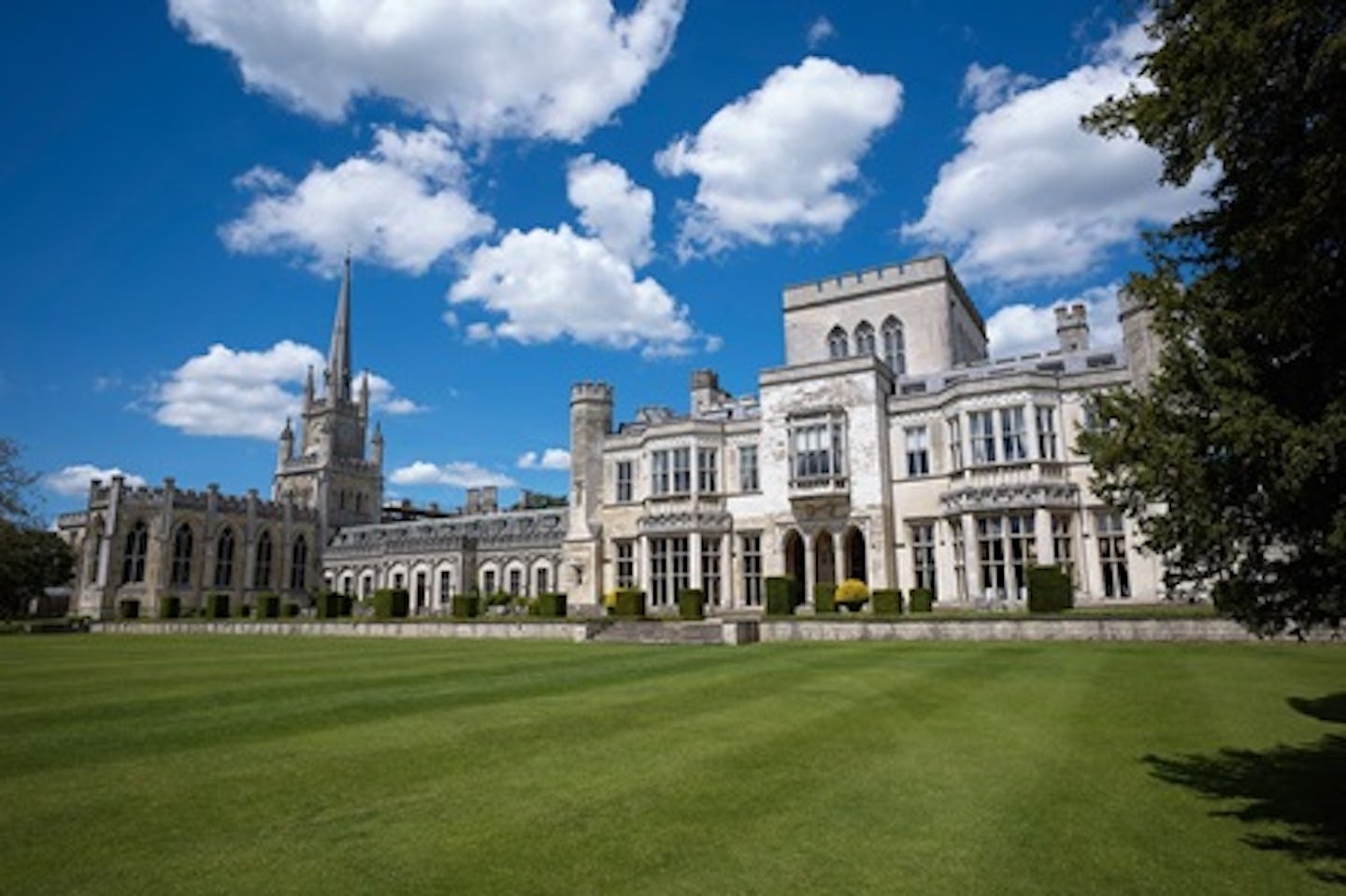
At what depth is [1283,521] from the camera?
6.67 m

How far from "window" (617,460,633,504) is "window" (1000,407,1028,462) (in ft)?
63.5

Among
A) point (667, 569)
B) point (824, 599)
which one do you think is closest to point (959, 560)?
point (824, 599)

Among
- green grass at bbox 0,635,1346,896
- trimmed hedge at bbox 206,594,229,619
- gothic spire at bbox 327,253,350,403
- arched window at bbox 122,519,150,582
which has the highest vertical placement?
gothic spire at bbox 327,253,350,403

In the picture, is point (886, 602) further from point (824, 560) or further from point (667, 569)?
point (667, 569)

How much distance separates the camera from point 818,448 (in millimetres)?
37094

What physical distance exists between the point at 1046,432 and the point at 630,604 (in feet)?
60.6

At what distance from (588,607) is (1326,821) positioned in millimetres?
36427

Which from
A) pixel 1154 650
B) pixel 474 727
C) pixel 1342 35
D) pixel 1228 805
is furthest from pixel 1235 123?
pixel 1154 650

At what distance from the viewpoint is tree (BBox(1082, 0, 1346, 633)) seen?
5797 mm

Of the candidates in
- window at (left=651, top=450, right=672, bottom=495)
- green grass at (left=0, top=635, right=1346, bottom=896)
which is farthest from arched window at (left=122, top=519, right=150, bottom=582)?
green grass at (left=0, top=635, right=1346, bottom=896)

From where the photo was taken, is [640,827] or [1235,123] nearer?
[640,827]

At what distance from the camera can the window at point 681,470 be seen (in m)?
40.4

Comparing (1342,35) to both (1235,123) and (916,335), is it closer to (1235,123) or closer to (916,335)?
(1235,123)

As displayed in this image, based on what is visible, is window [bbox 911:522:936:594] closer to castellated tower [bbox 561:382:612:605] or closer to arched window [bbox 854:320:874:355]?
arched window [bbox 854:320:874:355]
